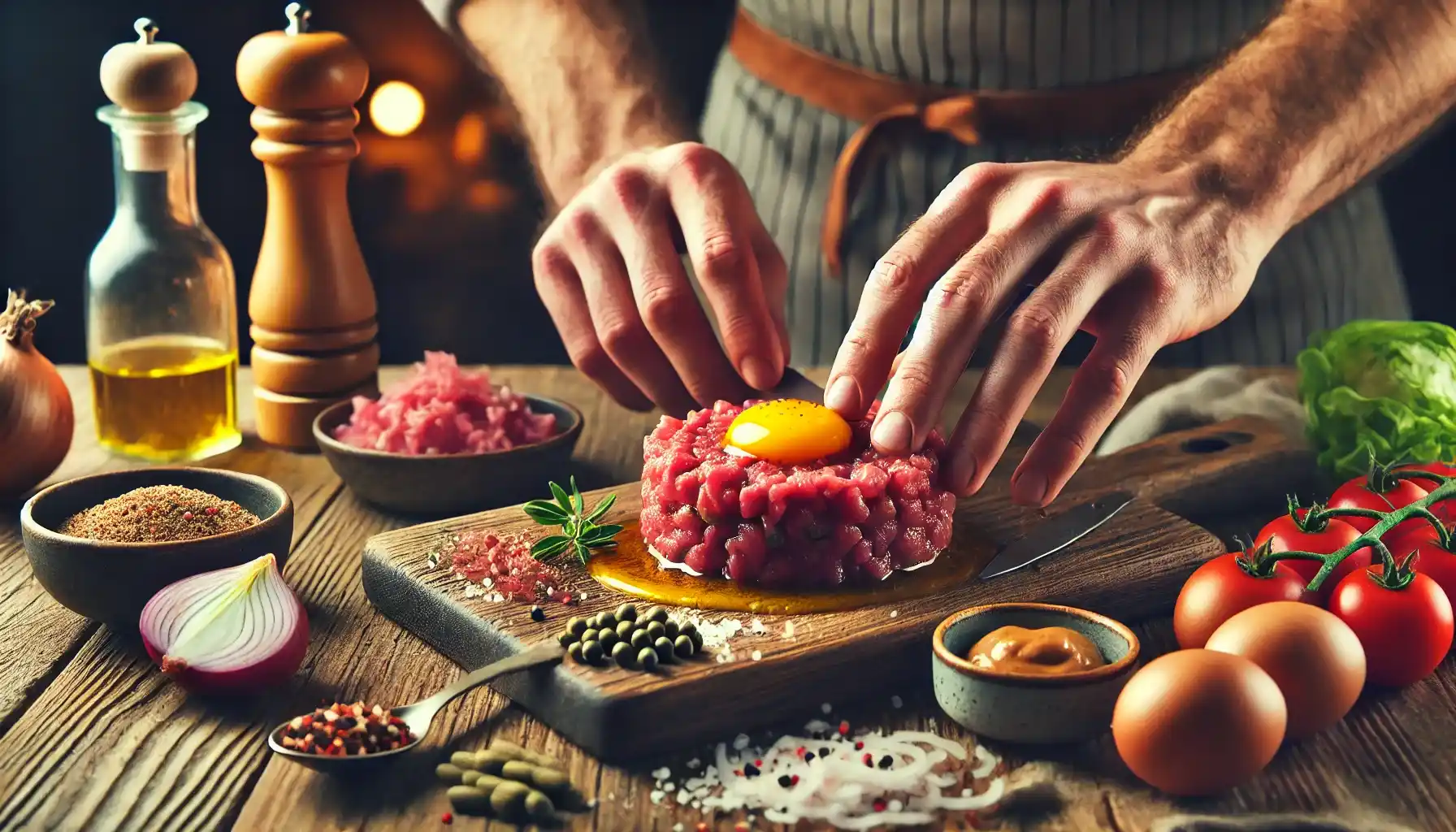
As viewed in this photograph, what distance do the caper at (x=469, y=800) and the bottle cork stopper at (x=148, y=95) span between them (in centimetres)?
175

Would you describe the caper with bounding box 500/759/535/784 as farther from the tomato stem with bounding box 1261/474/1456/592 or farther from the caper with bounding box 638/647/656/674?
the tomato stem with bounding box 1261/474/1456/592

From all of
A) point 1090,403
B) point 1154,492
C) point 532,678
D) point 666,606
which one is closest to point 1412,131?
point 1154,492

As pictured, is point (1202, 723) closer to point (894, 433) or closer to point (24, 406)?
point (894, 433)

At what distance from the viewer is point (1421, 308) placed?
530 centimetres

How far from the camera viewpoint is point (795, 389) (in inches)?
106

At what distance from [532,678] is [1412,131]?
7.39 feet

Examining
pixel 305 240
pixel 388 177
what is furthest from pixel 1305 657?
pixel 388 177

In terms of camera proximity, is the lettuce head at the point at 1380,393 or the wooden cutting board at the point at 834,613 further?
the lettuce head at the point at 1380,393

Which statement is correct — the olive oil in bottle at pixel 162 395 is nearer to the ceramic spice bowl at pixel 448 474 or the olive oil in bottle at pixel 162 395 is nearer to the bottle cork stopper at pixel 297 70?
the ceramic spice bowl at pixel 448 474

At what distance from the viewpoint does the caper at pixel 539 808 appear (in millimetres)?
1670

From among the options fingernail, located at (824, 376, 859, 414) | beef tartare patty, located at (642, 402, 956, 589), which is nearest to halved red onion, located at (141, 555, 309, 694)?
beef tartare patty, located at (642, 402, 956, 589)

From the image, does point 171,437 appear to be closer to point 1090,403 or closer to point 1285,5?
point 1090,403

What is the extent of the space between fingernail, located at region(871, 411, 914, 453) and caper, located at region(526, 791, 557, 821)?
0.79 meters

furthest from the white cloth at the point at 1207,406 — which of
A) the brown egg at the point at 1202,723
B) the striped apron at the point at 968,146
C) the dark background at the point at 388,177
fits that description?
the dark background at the point at 388,177
